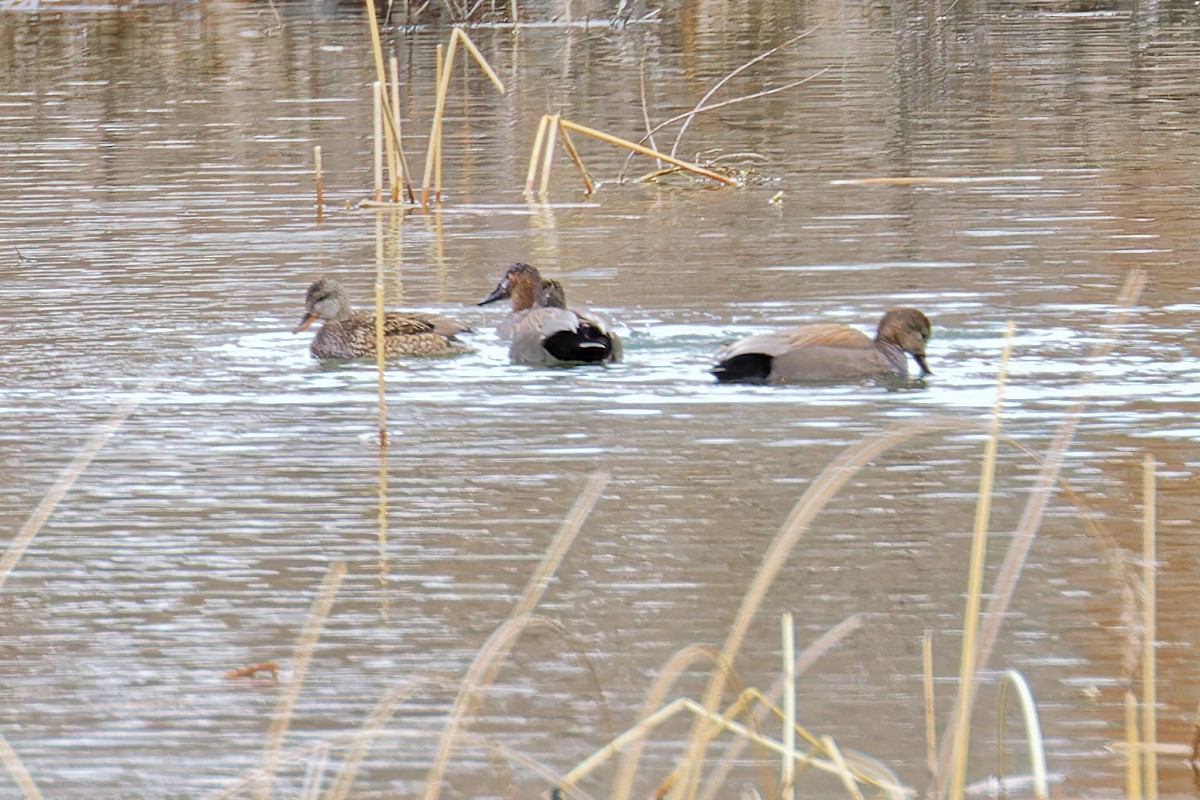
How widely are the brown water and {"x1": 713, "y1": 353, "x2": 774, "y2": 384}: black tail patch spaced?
194mm

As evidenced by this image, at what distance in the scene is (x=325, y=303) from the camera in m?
9.87

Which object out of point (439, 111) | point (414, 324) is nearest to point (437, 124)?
point (439, 111)

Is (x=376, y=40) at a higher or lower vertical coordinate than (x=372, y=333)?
higher

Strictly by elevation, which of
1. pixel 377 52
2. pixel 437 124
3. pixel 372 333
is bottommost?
pixel 372 333

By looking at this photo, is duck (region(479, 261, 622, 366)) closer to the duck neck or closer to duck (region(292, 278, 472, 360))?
duck (region(292, 278, 472, 360))

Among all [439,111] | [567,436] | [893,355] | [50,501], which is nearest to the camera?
[50,501]

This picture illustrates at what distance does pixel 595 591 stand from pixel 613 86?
15.1m

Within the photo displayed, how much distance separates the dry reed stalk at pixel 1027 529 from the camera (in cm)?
412

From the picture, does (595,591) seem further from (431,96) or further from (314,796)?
(431,96)

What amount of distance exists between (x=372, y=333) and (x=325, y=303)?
0.41 metres

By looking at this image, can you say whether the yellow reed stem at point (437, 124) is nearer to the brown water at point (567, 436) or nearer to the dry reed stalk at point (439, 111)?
the dry reed stalk at point (439, 111)

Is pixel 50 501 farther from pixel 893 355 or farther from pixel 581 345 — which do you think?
pixel 893 355

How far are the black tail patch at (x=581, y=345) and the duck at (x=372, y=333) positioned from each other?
56 centimetres

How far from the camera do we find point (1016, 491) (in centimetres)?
691
